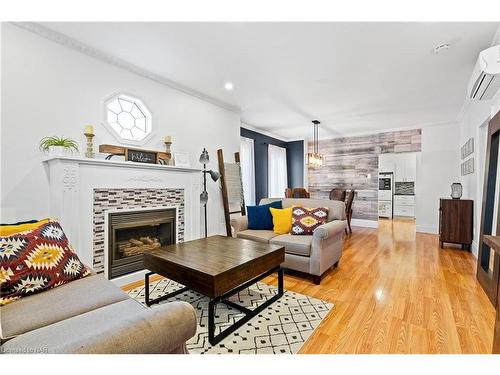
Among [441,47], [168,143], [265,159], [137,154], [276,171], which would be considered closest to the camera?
[441,47]

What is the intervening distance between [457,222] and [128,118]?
5.28 m

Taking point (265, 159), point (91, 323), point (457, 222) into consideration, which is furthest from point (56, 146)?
point (457, 222)

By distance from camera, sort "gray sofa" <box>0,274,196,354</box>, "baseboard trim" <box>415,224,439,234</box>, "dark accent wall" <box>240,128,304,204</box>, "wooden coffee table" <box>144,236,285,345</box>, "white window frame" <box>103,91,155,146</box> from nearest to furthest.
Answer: "gray sofa" <box>0,274,196,354</box>
"wooden coffee table" <box>144,236,285,345</box>
"white window frame" <box>103,91,155,146</box>
"baseboard trim" <box>415,224,439,234</box>
"dark accent wall" <box>240,128,304,204</box>

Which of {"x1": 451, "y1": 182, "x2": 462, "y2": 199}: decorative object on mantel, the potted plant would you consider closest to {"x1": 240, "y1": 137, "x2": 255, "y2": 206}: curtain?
the potted plant

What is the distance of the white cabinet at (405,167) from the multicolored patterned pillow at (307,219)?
596cm

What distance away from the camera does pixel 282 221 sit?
10.5 ft

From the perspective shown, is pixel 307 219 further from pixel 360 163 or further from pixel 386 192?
pixel 386 192

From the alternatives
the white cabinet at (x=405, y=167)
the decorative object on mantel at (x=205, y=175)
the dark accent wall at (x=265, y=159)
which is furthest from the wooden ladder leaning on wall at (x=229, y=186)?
the white cabinet at (x=405, y=167)

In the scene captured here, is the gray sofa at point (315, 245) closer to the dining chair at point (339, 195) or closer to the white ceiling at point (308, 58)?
the white ceiling at point (308, 58)

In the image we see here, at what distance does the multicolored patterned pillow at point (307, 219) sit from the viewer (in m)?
2.95

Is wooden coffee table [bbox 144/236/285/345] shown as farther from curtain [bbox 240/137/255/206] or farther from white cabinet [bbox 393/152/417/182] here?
white cabinet [bbox 393/152/417/182]

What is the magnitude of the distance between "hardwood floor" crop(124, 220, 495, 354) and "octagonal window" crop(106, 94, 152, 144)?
2.44 metres

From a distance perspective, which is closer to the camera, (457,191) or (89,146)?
(89,146)

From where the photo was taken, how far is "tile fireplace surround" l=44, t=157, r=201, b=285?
2209 millimetres
